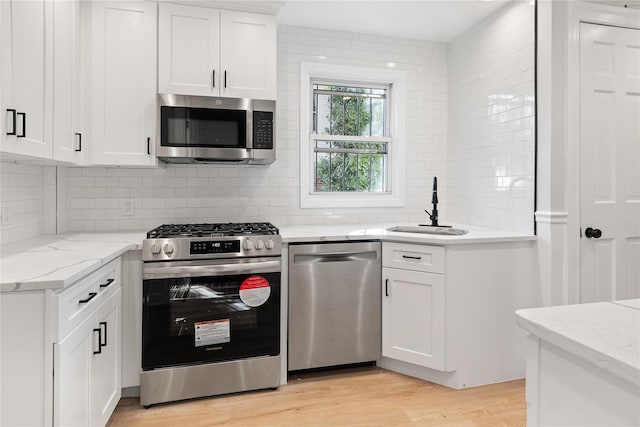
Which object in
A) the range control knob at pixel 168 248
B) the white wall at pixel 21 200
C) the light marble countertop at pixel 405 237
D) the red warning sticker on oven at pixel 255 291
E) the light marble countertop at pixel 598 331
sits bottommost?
the red warning sticker on oven at pixel 255 291

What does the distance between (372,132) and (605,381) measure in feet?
9.97

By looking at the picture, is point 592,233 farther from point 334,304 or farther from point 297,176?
point 297,176

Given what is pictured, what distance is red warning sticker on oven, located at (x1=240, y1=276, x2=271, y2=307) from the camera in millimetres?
2402

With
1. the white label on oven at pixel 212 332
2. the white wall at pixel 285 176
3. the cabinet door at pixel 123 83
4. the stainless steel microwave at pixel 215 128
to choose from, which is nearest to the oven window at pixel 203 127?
the stainless steel microwave at pixel 215 128

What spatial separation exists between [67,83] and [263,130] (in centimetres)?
115

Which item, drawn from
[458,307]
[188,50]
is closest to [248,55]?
[188,50]

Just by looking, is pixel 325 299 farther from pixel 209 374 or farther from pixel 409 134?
pixel 409 134

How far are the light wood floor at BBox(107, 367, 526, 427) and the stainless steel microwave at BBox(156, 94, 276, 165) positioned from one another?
1.55 metres

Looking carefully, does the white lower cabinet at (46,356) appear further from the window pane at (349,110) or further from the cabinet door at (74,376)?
the window pane at (349,110)

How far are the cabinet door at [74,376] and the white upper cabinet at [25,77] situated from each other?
811mm

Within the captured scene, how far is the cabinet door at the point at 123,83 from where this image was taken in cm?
247

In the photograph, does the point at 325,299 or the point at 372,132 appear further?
the point at 372,132

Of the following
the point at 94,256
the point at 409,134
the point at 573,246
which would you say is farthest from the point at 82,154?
the point at 573,246

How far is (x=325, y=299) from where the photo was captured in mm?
2607
